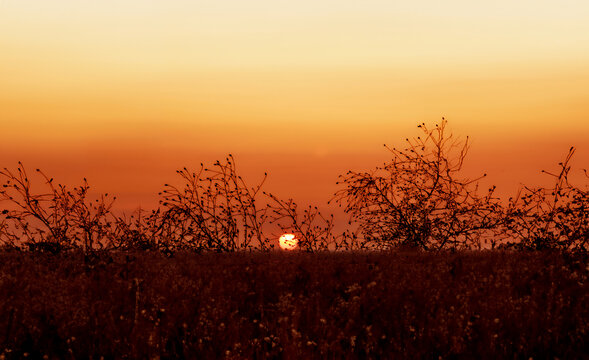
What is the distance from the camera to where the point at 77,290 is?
9.45m

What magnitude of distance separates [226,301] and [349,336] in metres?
1.53

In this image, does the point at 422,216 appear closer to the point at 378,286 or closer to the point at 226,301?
the point at 378,286

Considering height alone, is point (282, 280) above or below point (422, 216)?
below

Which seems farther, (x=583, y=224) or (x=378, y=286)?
(x=583, y=224)

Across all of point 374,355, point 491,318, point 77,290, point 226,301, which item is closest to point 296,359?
point 374,355

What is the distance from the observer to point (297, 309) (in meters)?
8.57

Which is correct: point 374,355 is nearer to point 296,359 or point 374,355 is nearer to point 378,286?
point 296,359

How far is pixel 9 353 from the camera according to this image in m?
7.71

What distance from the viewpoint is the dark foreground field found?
7.69 m

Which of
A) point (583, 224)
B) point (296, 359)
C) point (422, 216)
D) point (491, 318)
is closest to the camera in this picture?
point (296, 359)

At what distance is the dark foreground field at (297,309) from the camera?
769 centimetres

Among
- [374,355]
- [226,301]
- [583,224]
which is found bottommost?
[374,355]

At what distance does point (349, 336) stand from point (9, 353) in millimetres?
3283

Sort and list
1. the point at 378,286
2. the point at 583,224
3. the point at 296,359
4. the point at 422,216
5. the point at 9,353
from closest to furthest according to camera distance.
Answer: the point at 296,359 → the point at 9,353 → the point at 378,286 → the point at 583,224 → the point at 422,216
